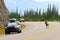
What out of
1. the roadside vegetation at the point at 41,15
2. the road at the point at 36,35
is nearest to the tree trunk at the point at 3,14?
the road at the point at 36,35

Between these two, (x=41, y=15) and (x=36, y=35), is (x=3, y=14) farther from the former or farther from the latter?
(x=41, y=15)

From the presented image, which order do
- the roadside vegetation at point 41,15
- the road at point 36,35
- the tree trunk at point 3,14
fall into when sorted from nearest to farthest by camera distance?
the road at point 36,35 < the tree trunk at point 3,14 < the roadside vegetation at point 41,15

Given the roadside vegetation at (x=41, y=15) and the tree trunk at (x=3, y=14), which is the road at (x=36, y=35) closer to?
the tree trunk at (x=3, y=14)

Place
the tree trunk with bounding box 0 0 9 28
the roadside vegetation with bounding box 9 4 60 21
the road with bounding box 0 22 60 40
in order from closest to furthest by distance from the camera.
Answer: the road with bounding box 0 22 60 40, the tree trunk with bounding box 0 0 9 28, the roadside vegetation with bounding box 9 4 60 21

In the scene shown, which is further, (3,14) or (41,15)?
(41,15)

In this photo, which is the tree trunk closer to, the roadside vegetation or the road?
Result: the road

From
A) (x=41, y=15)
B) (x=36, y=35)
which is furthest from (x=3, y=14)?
(x=41, y=15)

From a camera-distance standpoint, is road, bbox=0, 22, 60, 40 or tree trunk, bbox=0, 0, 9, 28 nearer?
road, bbox=0, 22, 60, 40

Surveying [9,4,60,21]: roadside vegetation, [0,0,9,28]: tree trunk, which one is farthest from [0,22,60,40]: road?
[9,4,60,21]: roadside vegetation

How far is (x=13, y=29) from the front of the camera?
3562cm

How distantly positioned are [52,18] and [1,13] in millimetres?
97477

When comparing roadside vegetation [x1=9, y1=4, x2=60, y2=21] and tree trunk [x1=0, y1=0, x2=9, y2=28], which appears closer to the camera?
tree trunk [x1=0, y1=0, x2=9, y2=28]

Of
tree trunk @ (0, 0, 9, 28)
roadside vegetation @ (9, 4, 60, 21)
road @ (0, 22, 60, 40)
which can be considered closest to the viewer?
road @ (0, 22, 60, 40)

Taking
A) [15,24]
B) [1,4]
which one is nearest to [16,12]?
[1,4]
